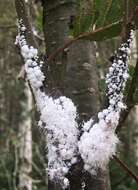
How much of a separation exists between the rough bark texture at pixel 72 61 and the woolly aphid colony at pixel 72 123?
0.22 feet

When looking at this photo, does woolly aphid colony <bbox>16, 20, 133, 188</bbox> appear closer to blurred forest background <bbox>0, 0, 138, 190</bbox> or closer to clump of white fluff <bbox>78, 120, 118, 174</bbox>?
clump of white fluff <bbox>78, 120, 118, 174</bbox>

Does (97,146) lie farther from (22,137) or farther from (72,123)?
(22,137)

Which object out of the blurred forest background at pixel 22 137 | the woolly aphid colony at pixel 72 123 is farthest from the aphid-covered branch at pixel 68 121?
the blurred forest background at pixel 22 137

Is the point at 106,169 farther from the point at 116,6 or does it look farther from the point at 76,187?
the point at 116,6

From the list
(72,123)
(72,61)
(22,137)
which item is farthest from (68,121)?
(22,137)

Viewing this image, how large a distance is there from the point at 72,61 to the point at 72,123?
185 mm

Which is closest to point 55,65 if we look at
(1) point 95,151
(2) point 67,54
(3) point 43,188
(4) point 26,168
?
(2) point 67,54

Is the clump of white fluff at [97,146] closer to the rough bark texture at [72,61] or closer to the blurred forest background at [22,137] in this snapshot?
the rough bark texture at [72,61]

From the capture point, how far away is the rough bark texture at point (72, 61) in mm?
915

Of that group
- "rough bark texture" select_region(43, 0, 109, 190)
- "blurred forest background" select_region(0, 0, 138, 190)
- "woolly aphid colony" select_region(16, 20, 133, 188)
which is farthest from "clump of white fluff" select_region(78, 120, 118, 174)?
"blurred forest background" select_region(0, 0, 138, 190)

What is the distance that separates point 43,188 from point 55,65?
7.48m

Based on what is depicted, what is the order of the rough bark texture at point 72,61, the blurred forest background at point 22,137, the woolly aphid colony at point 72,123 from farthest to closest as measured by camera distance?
the blurred forest background at point 22,137, the rough bark texture at point 72,61, the woolly aphid colony at point 72,123

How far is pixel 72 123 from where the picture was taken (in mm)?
829

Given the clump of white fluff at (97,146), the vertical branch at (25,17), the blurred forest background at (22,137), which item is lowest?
the clump of white fluff at (97,146)
